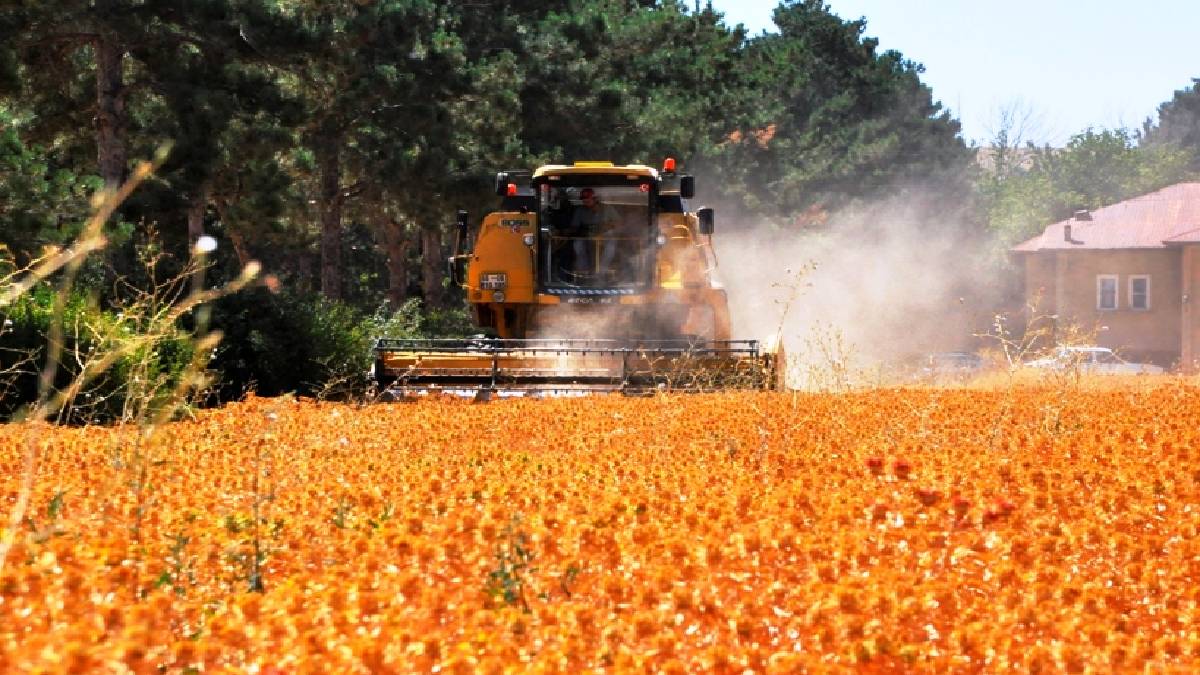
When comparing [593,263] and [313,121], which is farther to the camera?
[313,121]

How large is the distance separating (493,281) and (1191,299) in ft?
132

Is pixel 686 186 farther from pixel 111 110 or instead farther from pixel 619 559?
pixel 619 559

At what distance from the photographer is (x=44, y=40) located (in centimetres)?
2252

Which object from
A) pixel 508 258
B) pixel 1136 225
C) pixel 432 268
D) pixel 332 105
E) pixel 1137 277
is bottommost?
pixel 508 258

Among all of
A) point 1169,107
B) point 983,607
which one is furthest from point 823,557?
point 1169,107

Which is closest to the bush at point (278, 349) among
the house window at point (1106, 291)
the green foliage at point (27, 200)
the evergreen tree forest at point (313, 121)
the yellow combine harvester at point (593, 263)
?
the evergreen tree forest at point (313, 121)

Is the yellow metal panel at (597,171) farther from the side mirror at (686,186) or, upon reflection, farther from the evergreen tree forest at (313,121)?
the evergreen tree forest at (313,121)

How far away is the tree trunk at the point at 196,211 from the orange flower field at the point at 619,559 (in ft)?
50.6

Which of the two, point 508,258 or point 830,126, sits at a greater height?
point 830,126

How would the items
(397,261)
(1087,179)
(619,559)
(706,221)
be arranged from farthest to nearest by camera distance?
(1087,179) < (397,261) < (706,221) < (619,559)

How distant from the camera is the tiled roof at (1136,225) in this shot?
56000 mm

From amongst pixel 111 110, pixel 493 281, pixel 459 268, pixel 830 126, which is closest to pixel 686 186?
pixel 493 281

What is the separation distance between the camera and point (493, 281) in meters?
19.4

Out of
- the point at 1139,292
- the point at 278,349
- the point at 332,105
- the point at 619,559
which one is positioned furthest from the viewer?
the point at 1139,292
